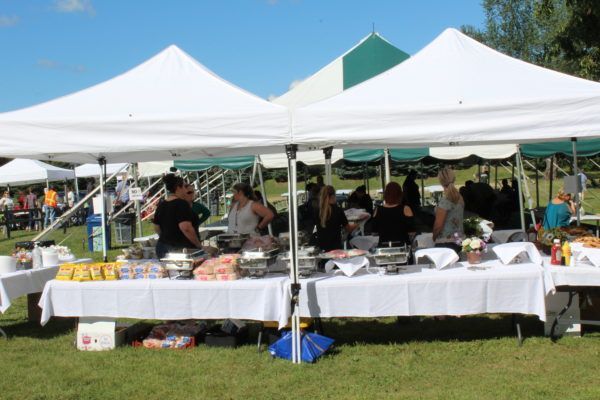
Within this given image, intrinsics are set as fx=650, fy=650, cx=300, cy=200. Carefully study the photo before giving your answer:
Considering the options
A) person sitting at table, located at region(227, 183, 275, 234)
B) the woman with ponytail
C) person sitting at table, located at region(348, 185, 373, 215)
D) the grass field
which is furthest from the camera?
person sitting at table, located at region(348, 185, 373, 215)

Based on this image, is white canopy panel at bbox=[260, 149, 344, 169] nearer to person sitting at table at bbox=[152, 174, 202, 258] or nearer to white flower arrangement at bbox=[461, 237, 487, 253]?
person sitting at table at bbox=[152, 174, 202, 258]

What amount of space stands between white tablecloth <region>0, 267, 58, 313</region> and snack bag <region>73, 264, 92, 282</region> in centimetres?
77

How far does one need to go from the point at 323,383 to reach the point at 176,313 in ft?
4.88

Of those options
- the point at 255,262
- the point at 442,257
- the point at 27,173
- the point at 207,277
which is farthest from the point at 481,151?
the point at 27,173

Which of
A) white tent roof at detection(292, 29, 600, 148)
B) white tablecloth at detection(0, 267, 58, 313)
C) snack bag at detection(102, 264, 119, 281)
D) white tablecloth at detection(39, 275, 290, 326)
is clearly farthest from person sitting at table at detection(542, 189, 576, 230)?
white tablecloth at detection(0, 267, 58, 313)

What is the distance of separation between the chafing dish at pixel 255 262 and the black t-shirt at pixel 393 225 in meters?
1.06

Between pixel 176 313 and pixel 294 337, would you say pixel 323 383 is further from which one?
pixel 176 313

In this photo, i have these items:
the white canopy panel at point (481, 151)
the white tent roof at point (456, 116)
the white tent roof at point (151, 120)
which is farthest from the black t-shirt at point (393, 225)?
the white canopy panel at point (481, 151)

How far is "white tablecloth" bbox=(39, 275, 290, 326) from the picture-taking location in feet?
16.9

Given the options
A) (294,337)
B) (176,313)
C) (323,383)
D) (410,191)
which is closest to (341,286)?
(294,337)

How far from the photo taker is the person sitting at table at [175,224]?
19.4ft

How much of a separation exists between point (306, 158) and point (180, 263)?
6.81 metres

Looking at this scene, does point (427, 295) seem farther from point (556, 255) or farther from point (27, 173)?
point (27, 173)

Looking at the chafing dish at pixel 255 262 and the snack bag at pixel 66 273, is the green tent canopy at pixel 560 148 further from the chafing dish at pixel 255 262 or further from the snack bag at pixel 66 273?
the snack bag at pixel 66 273
